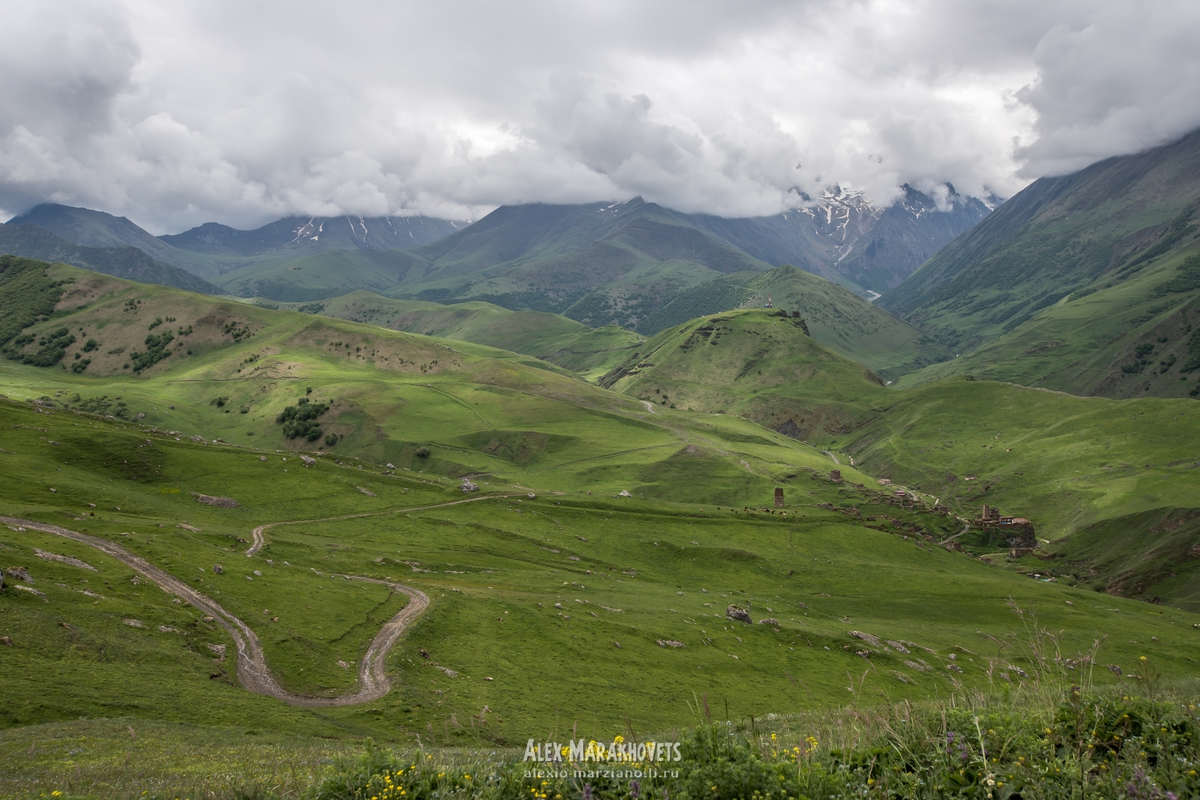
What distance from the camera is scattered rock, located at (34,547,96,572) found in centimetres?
5204

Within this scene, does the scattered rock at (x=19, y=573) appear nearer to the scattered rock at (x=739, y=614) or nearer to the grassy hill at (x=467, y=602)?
the grassy hill at (x=467, y=602)

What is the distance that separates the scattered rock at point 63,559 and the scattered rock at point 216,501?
4602 centimetres

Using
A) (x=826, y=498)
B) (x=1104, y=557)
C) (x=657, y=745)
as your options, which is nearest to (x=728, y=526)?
(x=826, y=498)

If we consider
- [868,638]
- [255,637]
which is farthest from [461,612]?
[868,638]

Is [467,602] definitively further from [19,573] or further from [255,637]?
[19,573]

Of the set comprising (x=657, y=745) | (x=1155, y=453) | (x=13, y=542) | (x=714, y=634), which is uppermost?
(x=1155, y=453)

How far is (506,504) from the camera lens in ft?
Result: 415

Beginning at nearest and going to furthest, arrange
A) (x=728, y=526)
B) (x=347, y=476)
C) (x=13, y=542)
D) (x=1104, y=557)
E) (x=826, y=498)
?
(x=13, y=542)
(x=347, y=476)
(x=728, y=526)
(x=1104, y=557)
(x=826, y=498)

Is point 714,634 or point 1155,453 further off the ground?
point 1155,453

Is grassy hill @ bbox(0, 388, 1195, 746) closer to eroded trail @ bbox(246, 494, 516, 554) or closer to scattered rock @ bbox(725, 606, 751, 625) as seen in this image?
eroded trail @ bbox(246, 494, 516, 554)

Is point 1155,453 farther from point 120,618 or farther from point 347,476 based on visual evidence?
point 120,618

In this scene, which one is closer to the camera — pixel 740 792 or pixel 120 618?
pixel 740 792

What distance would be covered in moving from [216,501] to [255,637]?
57.8 m

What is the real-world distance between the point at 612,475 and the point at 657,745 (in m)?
183
